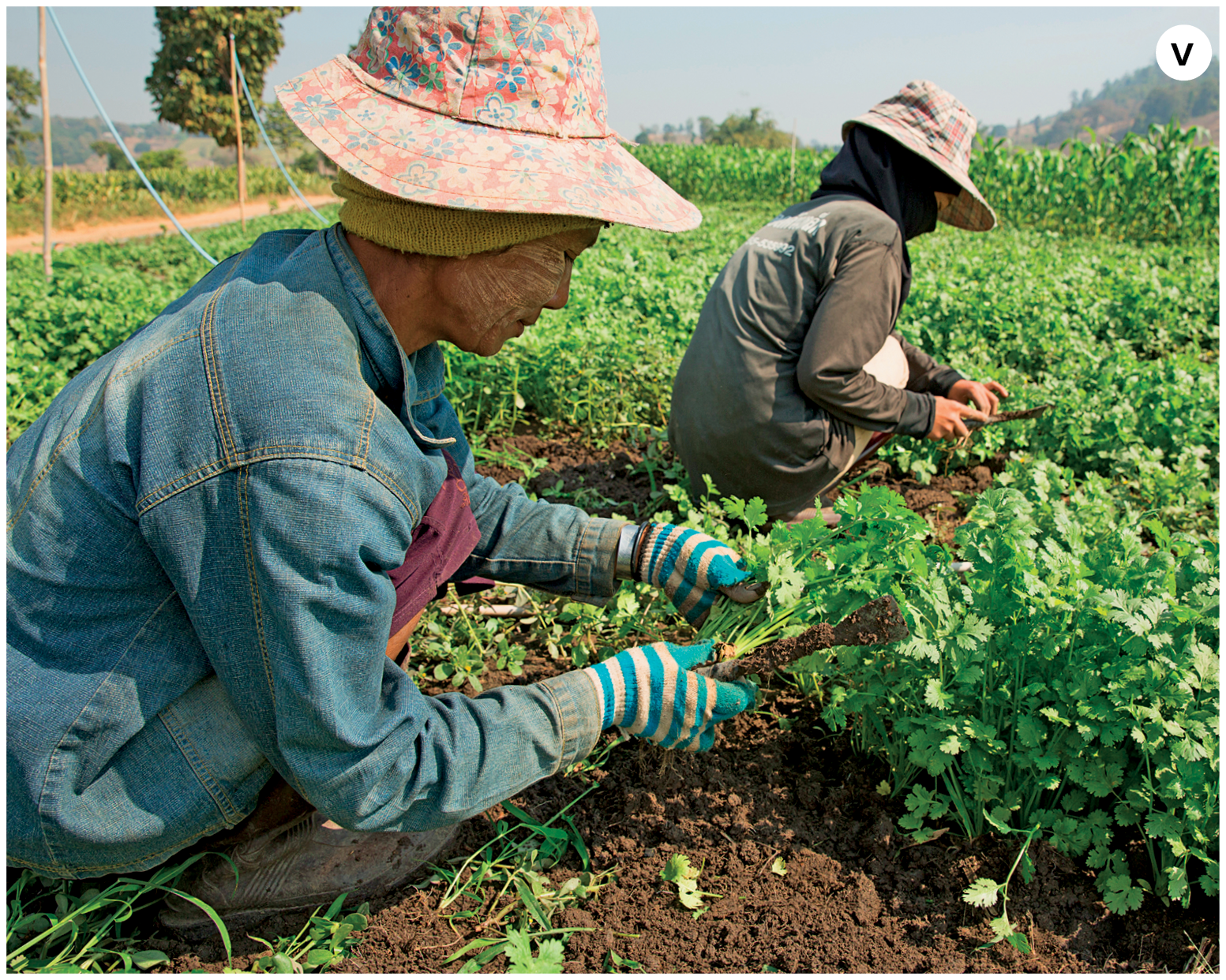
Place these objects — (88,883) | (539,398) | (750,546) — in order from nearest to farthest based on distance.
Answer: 1. (88,883)
2. (750,546)
3. (539,398)

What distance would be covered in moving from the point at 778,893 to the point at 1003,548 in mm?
885

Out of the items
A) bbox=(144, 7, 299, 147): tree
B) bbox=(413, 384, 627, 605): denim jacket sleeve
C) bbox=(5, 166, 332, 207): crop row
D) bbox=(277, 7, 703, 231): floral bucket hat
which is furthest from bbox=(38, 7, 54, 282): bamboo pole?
bbox=(144, 7, 299, 147): tree

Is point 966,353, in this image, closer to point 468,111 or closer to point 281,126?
point 468,111

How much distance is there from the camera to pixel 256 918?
173 cm

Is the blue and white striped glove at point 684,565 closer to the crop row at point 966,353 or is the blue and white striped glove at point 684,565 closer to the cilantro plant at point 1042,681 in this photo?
the cilantro plant at point 1042,681

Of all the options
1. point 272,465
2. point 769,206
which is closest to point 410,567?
point 272,465

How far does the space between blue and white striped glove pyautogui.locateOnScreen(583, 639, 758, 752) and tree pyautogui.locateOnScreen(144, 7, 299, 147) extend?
107 feet

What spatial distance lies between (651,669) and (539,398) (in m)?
2.65

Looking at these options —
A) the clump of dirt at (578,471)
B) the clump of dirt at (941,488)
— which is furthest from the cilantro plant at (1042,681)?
the clump of dirt at (578,471)

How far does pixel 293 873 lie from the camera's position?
175 cm

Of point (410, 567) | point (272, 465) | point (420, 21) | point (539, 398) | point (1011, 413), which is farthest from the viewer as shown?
point (539, 398)

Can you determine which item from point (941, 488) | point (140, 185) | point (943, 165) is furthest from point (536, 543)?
point (140, 185)

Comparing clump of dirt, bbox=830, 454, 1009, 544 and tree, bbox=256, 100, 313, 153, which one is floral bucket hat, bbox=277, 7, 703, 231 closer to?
tree, bbox=256, 100, 313, 153

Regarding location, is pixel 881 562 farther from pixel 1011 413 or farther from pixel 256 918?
pixel 1011 413
